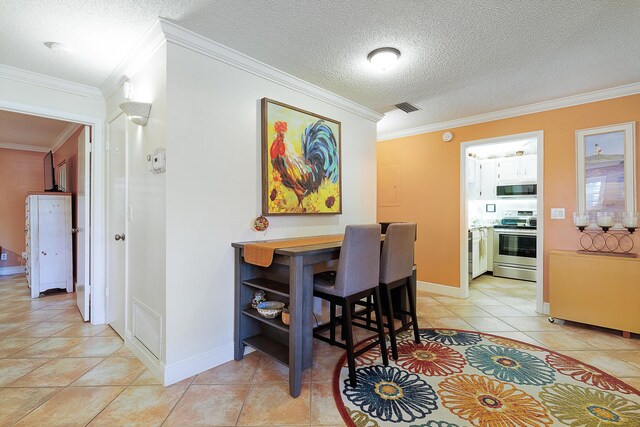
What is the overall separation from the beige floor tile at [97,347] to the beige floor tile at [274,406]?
4.59ft

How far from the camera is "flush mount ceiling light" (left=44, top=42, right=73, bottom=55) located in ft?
6.97

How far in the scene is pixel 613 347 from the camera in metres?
2.52

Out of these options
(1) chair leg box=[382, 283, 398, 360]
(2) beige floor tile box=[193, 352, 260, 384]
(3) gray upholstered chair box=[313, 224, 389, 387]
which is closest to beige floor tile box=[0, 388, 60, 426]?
(2) beige floor tile box=[193, 352, 260, 384]

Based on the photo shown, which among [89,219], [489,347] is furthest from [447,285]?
[89,219]

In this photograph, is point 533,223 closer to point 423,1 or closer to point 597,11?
point 597,11

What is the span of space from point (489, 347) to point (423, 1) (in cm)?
265

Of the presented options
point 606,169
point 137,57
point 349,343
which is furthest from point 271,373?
point 606,169

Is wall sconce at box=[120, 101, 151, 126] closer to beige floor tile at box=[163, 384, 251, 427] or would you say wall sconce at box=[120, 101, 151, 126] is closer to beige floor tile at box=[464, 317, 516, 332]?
beige floor tile at box=[163, 384, 251, 427]

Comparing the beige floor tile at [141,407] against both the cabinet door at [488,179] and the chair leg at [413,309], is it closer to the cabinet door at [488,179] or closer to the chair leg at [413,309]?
the chair leg at [413,309]

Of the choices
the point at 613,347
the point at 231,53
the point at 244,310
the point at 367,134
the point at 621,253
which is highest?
the point at 231,53

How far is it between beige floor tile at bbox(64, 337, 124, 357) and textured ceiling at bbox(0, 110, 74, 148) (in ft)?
9.15

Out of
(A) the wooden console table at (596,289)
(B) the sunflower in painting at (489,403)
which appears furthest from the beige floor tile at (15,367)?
(A) the wooden console table at (596,289)

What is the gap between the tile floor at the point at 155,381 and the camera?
5.46ft

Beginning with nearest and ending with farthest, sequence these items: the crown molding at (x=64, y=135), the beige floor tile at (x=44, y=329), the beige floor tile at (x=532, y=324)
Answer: the beige floor tile at (x=44, y=329)
the beige floor tile at (x=532, y=324)
the crown molding at (x=64, y=135)
